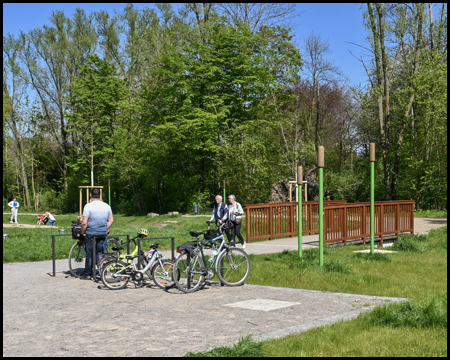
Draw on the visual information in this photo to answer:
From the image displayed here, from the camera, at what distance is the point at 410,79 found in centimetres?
3647

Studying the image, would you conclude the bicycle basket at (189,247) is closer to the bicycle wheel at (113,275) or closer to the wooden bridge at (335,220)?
the bicycle wheel at (113,275)

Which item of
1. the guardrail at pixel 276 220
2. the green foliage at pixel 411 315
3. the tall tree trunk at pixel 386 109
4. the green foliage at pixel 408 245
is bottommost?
the green foliage at pixel 408 245

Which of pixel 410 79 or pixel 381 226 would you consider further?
pixel 410 79

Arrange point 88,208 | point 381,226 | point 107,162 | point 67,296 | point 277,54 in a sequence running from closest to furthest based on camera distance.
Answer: point 67,296 < point 88,208 < point 381,226 < point 277,54 < point 107,162

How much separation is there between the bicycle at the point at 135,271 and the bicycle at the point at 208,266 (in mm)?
277

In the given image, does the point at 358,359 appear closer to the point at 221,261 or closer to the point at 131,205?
the point at 221,261

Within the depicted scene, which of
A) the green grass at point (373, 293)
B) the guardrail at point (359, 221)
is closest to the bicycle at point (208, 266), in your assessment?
the green grass at point (373, 293)

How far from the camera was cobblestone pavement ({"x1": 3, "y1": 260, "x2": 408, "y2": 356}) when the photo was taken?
19.4ft

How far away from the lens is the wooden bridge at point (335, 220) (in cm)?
1864

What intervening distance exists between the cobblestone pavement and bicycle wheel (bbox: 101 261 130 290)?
14 cm

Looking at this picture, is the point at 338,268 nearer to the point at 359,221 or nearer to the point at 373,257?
the point at 373,257

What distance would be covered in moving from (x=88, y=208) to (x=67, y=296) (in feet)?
7.13

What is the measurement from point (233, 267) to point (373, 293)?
8.26ft

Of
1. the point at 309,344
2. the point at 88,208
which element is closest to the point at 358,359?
the point at 309,344
